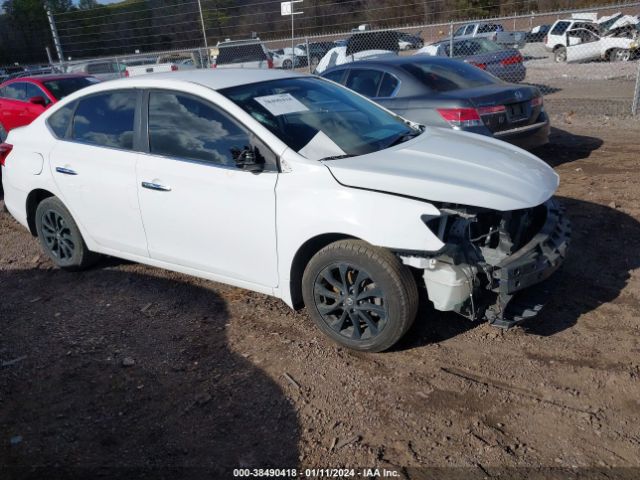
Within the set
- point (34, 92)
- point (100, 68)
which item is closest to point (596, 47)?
point (100, 68)

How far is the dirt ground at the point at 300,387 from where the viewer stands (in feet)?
9.02

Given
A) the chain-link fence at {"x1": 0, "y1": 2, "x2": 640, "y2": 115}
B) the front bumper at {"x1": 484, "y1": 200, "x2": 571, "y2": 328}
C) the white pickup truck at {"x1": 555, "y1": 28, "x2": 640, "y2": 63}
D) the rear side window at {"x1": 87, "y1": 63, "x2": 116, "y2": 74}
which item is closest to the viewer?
the front bumper at {"x1": 484, "y1": 200, "x2": 571, "y2": 328}

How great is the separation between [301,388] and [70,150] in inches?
114

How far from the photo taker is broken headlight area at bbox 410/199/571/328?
317cm

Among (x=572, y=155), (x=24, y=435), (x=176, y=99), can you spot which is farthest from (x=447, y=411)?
(x=572, y=155)

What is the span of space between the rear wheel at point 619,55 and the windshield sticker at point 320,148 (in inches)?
779

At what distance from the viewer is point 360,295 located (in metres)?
3.42

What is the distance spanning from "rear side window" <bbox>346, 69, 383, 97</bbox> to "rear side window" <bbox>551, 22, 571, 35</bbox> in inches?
772

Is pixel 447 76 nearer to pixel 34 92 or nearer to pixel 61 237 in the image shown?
pixel 61 237

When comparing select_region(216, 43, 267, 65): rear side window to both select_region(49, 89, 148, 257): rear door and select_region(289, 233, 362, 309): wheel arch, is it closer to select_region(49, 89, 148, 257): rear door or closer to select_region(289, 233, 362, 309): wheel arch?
select_region(49, 89, 148, 257): rear door

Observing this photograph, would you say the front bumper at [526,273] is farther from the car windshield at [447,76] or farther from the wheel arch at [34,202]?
the wheel arch at [34,202]

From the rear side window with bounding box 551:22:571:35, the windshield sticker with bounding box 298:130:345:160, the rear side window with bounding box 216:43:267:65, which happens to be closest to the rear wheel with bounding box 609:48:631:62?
the rear side window with bounding box 551:22:571:35

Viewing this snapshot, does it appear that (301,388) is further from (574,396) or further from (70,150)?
(70,150)

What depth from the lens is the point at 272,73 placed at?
176 inches
